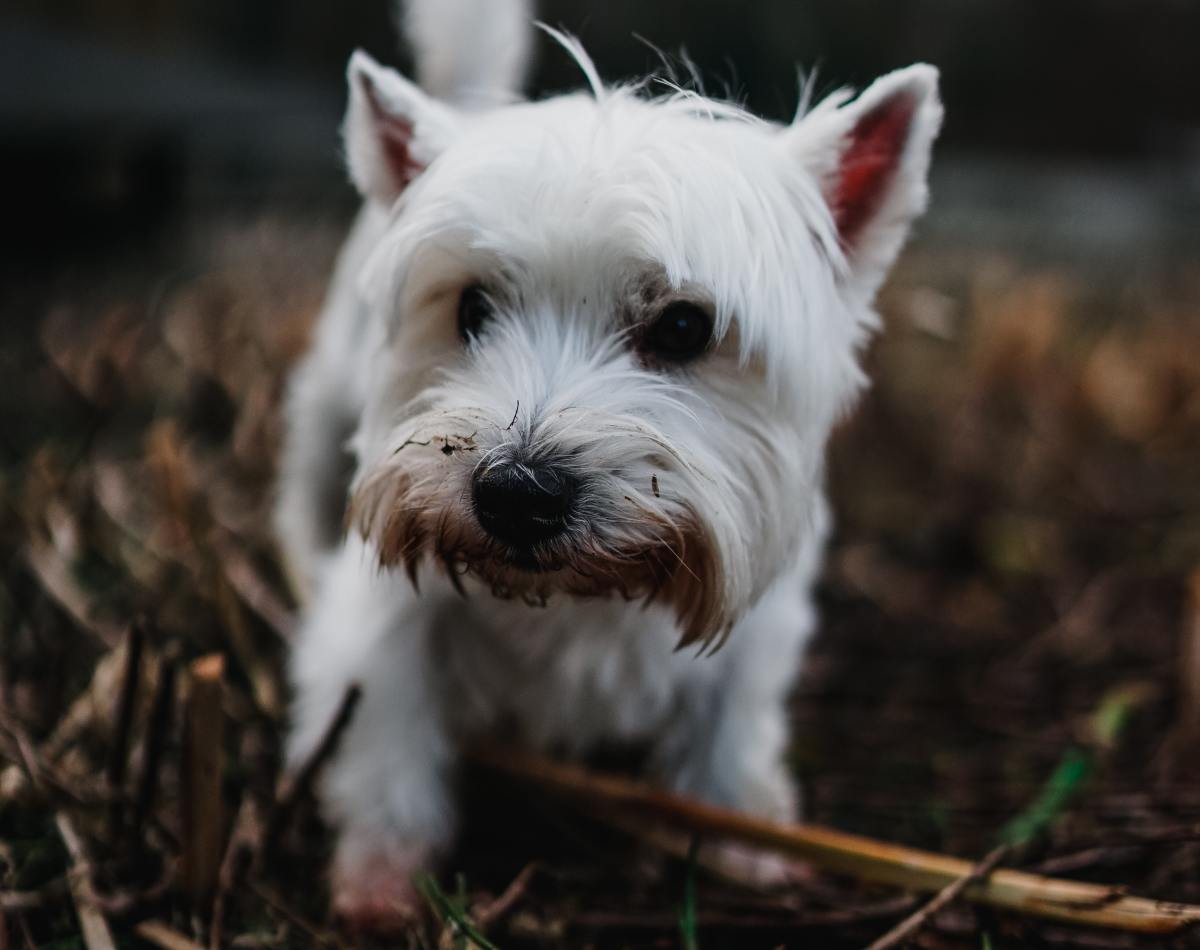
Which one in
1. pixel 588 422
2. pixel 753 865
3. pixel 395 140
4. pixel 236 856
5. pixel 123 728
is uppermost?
pixel 395 140

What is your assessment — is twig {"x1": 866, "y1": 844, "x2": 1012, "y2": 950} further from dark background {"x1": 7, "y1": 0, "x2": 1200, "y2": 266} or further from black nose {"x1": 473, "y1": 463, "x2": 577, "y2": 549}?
dark background {"x1": 7, "y1": 0, "x2": 1200, "y2": 266}

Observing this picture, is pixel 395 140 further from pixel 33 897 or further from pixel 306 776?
pixel 33 897

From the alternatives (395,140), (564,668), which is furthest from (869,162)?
(564,668)

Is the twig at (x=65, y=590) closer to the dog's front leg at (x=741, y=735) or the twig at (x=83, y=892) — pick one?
the twig at (x=83, y=892)

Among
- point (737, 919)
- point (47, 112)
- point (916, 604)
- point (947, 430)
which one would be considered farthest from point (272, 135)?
point (737, 919)

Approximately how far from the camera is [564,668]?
85.4 inches

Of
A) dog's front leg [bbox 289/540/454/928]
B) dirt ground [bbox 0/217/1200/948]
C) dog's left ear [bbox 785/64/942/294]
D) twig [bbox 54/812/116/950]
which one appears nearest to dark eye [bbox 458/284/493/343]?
dog's front leg [bbox 289/540/454/928]

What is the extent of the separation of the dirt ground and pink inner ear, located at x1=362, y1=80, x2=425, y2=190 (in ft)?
3.05

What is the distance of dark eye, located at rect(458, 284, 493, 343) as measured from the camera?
192cm

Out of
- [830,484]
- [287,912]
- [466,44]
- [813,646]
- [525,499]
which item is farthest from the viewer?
[830,484]

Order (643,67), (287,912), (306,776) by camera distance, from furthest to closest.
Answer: (643,67), (306,776), (287,912)

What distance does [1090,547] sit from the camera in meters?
3.74

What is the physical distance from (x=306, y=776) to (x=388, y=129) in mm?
1137

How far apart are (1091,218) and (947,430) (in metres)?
6.69
